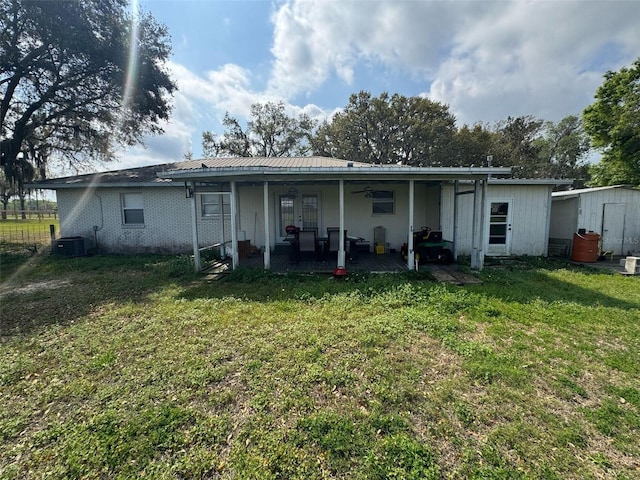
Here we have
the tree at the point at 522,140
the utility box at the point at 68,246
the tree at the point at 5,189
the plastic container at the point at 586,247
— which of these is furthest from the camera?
the tree at the point at 522,140

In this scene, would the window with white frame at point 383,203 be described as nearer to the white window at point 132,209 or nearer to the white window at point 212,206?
the white window at point 212,206

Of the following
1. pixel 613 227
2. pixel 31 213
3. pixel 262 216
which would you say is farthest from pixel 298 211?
pixel 31 213

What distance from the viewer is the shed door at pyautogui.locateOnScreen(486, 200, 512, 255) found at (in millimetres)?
8859

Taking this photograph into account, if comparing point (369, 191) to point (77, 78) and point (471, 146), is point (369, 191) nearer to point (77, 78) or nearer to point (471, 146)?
point (77, 78)

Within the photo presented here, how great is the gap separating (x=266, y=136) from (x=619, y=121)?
22.5 meters

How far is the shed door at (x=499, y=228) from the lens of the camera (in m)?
8.86

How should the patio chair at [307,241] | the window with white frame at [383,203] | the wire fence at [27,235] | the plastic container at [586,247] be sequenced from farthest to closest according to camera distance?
1. the wire fence at [27,235]
2. the window with white frame at [383,203]
3. the plastic container at [586,247]
4. the patio chair at [307,241]

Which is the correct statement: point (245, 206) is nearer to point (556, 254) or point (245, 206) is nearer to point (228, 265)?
point (228, 265)

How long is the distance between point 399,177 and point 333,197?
3334mm

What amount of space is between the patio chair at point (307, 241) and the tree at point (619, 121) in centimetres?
1421

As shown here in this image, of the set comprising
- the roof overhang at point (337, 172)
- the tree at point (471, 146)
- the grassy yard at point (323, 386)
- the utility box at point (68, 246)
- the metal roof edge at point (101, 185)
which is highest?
the tree at point (471, 146)

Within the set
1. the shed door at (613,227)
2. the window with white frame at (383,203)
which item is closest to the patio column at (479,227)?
the window with white frame at (383,203)

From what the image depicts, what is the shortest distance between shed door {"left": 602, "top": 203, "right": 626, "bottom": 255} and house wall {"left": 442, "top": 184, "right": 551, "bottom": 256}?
6.71 ft

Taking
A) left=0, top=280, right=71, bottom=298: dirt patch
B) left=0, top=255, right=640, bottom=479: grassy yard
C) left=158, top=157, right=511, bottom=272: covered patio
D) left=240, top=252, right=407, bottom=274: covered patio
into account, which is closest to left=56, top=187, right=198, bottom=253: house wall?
left=158, top=157, right=511, bottom=272: covered patio
